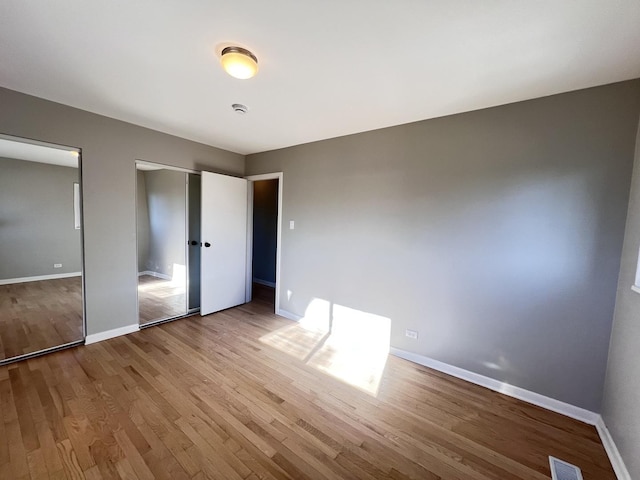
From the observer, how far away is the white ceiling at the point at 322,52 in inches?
48.4

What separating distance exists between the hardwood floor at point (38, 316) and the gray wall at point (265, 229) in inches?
118

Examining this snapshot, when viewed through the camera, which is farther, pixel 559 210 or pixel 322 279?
pixel 322 279

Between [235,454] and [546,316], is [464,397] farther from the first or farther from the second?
[235,454]

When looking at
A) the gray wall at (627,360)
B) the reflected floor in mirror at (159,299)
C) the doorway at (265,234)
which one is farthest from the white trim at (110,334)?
the gray wall at (627,360)

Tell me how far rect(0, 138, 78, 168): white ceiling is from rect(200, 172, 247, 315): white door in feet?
6.10

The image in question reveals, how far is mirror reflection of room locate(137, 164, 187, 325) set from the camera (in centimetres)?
389

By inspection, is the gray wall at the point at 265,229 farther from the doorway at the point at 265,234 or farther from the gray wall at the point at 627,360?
the gray wall at the point at 627,360

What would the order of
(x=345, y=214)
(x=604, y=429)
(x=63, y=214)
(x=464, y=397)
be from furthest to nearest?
(x=63, y=214)
(x=345, y=214)
(x=464, y=397)
(x=604, y=429)

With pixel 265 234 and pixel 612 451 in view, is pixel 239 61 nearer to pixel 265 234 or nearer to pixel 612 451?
pixel 612 451

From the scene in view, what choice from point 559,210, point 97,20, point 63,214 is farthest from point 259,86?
point 63,214

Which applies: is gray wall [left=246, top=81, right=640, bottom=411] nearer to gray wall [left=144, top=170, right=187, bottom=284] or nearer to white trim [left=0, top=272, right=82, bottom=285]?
gray wall [left=144, top=170, right=187, bottom=284]

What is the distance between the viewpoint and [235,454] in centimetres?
149

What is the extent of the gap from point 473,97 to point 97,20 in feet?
8.36

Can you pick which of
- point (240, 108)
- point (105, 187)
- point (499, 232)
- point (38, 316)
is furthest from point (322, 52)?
point (38, 316)
